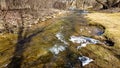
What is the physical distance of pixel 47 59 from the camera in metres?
12.2

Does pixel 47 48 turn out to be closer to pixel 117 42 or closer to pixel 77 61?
pixel 77 61

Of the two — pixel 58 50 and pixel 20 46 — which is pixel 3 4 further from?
pixel 58 50

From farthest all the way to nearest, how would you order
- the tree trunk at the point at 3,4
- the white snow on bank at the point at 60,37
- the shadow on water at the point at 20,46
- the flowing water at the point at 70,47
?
the tree trunk at the point at 3,4 < the white snow on bank at the point at 60,37 < the flowing water at the point at 70,47 < the shadow on water at the point at 20,46

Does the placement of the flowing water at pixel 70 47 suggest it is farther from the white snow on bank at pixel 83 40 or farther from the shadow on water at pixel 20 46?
the shadow on water at pixel 20 46

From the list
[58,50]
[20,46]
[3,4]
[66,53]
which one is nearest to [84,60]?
[66,53]

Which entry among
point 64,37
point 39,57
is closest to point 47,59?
point 39,57

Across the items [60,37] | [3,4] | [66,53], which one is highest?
[3,4]

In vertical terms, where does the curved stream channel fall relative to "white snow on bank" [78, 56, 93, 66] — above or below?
above

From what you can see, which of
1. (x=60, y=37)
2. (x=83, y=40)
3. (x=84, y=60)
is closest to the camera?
(x=84, y=60)

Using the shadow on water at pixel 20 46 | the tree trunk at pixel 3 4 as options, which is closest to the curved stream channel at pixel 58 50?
the shadow on water at pixel 20 46

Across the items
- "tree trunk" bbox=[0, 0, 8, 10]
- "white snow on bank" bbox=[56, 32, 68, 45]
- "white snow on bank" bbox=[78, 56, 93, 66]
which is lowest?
"white snow on bank" bbox=[78, 56, 93, 66]

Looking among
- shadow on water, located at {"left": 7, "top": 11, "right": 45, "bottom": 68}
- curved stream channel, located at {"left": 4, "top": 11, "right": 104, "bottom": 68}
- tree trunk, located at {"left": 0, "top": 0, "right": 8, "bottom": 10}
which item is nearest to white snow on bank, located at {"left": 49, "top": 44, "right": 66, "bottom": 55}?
curved stream channel, located at {"left": 4, "top": 11, "right": 104, "bottom": 68}

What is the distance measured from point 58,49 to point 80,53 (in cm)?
179

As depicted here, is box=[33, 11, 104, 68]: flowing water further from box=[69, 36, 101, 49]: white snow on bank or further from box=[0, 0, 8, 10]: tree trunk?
box=[0, 0, 8, 10]: tree trunk
